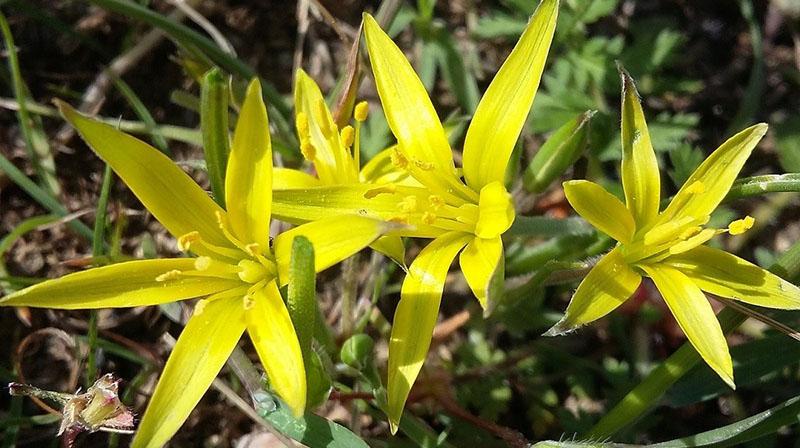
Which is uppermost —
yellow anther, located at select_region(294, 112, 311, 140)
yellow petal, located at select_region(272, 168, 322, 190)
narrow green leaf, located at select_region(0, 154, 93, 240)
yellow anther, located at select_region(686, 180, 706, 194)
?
yellow anther, located at select_region(294, 112, 311, 140)

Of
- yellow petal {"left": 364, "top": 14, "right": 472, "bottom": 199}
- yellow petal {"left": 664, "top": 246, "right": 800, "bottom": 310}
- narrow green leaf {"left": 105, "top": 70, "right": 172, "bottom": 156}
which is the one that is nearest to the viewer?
yellow petal {"left": 664, "top": 246, "right": 800, "bottom": 310}

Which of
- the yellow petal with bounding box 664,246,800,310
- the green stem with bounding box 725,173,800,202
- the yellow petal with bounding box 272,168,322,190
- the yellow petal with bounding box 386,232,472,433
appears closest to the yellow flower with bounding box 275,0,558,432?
the yellow petal with bounding box 386,232,472,433

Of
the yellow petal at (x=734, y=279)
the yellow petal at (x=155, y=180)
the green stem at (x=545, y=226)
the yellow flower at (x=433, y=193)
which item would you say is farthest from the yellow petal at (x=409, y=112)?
the yellow petal at (x=734, y=279)

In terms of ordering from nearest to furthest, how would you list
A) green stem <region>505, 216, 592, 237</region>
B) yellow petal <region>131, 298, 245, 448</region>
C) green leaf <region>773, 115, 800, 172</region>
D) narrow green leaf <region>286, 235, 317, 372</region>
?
narrow green leaf <region>286, 235, 317, 372</region> < yellow petal <region>131, 298, 245, 448</region> < green stem <region>505, 216, 592, 237</region> < green leaf <region>773, 115, 800, 172</region>

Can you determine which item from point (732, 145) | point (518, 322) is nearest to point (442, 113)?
point (518, 322)

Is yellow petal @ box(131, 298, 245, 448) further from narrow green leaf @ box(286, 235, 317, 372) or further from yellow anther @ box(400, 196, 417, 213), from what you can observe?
yellow anther @ box(400, 196, 417, 213)

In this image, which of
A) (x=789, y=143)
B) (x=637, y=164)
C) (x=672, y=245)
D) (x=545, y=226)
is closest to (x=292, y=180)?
(x=545, y=226)
